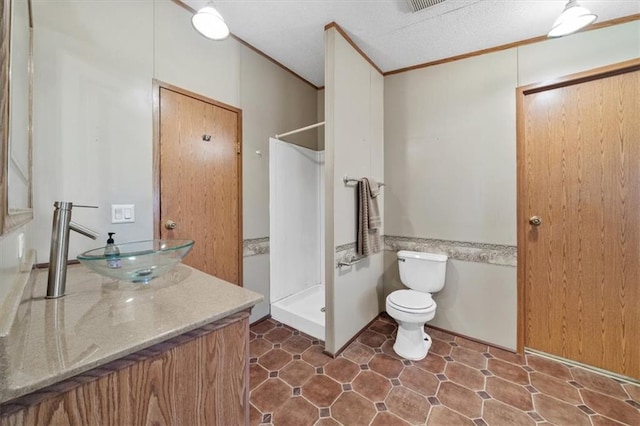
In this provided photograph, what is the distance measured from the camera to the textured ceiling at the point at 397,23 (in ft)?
5.53

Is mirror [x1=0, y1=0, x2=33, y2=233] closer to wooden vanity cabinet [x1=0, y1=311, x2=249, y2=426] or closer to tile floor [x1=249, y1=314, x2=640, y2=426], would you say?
wooden vanity cabinet [x1=0, y1=311, x2=249, y2=426]

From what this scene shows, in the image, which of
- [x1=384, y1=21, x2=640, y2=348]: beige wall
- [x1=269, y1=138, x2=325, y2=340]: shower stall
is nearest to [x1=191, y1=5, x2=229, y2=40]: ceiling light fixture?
[x1=269, y1=138, x2=325, y2=340]: shower stall

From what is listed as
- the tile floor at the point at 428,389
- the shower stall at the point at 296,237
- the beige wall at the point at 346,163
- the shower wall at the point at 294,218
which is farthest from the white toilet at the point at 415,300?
the shower wall at the point at 294,218

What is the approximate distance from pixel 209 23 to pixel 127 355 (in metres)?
1.67

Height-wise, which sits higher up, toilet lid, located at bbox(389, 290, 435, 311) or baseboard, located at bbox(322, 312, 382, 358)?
toilet lid, located at bbox(389, 290, 435, 311)

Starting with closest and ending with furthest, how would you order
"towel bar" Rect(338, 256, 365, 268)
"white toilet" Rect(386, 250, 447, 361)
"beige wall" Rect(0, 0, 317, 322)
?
"beige wall" Rect(0, 0, 317, 322), "white toilet" Rect(386, 250, 447, 361), "towel bar" Rect(338, 256, 365, 268)

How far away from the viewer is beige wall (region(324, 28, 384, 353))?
75.1 inches

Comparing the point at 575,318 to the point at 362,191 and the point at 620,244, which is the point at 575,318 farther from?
the point at 362,191

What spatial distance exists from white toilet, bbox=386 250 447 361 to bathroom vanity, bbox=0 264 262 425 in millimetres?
1380

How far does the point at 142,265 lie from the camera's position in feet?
3.17

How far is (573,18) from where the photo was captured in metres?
1.42

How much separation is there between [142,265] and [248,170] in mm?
1403

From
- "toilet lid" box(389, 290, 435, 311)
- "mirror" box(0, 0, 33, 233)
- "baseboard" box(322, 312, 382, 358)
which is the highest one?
"mirror" box(0, 0, 33, 233)

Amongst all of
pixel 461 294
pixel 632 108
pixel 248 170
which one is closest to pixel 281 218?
pixel 248 170
